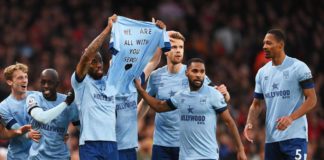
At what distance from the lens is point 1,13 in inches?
784

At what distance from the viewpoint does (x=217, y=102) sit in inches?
444

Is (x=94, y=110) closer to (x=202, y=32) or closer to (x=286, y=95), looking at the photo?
(x=286, y=95)

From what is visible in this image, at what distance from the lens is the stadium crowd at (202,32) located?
730 inches

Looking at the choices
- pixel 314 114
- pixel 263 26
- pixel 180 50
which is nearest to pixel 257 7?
pixel 263 26

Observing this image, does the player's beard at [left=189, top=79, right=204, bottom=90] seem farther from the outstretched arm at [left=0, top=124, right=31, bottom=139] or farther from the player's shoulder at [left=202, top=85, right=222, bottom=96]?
the outstretched arm at [left=0, top=124, right=31, bottom=139]

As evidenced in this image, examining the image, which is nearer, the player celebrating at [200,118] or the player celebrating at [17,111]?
the player celebrating at [200,118]

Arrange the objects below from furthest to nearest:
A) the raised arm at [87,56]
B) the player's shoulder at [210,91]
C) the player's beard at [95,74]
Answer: the player's shoulder at [210,91]
the player's beard at [95,74]
the raised arm at [87,56]

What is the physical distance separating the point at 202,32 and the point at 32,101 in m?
9.90

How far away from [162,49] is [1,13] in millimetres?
8762

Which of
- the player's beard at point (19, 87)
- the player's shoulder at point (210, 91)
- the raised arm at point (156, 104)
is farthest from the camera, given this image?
the player's beard at point (19, 87)

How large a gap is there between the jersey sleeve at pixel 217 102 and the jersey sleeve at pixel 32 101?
216 centimetres

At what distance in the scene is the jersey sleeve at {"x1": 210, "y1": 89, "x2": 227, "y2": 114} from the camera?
36.9ft

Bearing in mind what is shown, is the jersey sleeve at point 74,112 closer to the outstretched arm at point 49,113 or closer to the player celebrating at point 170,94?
the outstretched arm at point 49,113

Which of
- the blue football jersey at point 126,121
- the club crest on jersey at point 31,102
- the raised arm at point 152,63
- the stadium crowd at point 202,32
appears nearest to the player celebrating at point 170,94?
the raised arm at point 152,63
